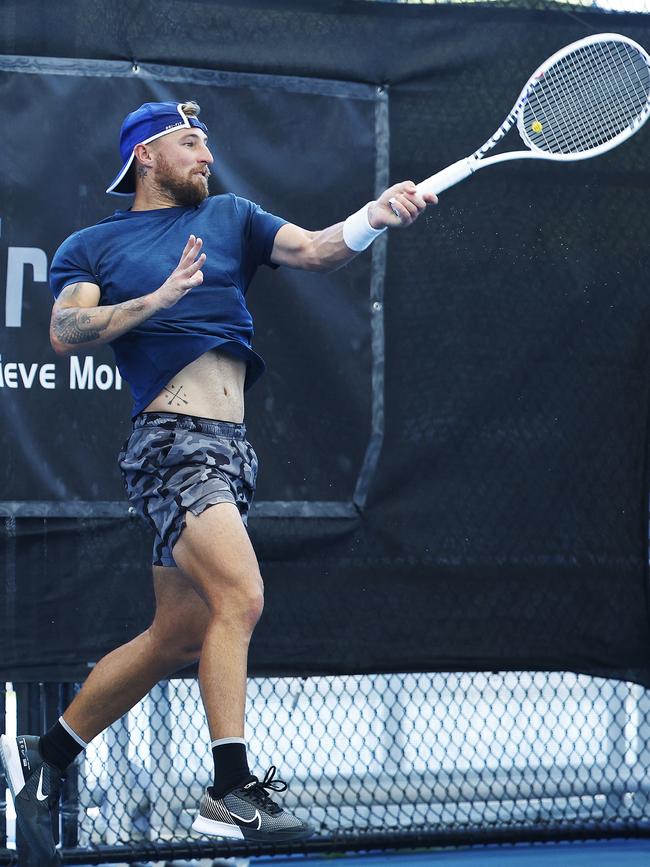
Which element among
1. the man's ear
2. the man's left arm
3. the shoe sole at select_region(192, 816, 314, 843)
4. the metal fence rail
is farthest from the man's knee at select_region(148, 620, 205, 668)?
the metal fence rail

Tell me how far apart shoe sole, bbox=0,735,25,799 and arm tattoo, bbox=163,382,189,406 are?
1032mm

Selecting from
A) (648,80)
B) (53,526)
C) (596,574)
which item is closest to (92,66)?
(53,526)

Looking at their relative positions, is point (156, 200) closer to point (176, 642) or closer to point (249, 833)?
point (176, 642)

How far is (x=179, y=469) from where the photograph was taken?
2.80 meters

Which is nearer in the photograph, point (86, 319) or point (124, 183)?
point (86, 319)

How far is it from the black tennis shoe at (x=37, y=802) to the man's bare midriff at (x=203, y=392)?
3.24 feet

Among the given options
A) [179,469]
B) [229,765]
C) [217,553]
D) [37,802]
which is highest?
[179,469]

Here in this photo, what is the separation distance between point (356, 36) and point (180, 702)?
2.17 meters

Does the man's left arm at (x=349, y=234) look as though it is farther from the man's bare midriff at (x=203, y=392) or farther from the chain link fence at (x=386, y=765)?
the chain link fence at (x=386, y=765)

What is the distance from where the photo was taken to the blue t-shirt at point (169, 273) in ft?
→ 9.61

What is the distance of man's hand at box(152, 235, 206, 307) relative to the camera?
2684mm

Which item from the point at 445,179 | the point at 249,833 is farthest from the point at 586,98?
the point at 249,833

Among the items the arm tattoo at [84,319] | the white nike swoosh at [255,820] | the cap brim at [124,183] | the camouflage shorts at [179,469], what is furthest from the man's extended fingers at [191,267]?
the white nike swoosh at [255,820]

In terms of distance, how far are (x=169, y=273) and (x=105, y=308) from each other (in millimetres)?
205
